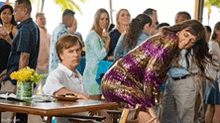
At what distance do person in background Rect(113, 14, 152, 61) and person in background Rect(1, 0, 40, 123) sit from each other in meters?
0.78

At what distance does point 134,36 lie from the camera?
399cm

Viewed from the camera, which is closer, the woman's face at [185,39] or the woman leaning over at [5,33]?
the woman's face at [185,39]

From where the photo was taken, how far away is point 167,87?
4.20 metres

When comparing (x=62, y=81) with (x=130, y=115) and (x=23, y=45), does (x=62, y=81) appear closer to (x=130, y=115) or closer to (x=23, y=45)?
(x=23, y=45)

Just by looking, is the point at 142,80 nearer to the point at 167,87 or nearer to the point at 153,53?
the point at 153,53

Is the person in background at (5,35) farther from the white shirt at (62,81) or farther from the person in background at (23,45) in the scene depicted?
the white shirt at (62,81)

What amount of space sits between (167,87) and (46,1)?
514cm

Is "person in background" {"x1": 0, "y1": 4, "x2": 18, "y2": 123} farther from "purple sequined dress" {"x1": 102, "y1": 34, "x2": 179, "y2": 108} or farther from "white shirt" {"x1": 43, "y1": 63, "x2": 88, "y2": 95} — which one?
"purple sequined dress" {"x1": 102, "y1": 34, "x2": 179, "y2": 108}

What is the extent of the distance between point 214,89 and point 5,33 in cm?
280

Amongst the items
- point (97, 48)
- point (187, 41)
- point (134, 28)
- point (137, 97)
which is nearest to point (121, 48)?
point (134, 28)

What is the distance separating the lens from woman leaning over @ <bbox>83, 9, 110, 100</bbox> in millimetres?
4496

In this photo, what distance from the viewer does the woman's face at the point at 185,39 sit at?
2.67 metres

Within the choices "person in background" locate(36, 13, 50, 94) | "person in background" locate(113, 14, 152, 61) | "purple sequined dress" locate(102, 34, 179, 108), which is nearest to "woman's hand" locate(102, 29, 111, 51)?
"person in background" locate(113, 14, 152, 61)

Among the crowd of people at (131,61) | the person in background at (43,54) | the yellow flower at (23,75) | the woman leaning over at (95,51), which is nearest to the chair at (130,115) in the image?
the crowd of people at (131,61)
